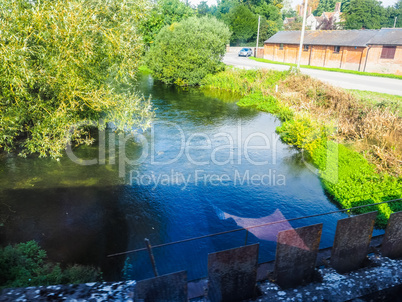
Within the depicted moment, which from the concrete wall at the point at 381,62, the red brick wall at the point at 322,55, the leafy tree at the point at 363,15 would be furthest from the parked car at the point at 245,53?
the leafy tree at the point at 363,15

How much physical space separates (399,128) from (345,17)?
6281cm

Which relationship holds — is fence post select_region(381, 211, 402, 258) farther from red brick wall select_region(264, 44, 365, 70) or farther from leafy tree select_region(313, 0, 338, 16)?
leafy tree select_region(313, 0, 338, 16)

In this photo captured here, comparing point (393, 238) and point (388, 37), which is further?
point (388, 37)

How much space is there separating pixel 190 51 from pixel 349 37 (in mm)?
21904

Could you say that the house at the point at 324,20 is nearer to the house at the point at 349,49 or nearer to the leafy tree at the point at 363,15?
the leafy tree at the point at 363,15

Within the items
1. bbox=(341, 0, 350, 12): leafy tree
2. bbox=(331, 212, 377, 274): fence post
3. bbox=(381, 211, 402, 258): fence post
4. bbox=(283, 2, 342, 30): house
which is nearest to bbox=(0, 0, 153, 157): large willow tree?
bbox=(331, 212, 377, 274): fence post

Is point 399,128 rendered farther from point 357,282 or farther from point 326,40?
point 326,40

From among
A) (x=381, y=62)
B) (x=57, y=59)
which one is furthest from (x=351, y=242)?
(x=381, y=62)

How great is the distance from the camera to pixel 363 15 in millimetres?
64250

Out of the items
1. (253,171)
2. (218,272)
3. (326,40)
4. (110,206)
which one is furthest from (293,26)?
(218,272)

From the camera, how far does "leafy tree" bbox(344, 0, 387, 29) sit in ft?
211

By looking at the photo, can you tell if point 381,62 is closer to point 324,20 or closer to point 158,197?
point 158,197

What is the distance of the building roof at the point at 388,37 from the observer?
1359 inches

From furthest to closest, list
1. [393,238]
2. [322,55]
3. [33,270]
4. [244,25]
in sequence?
[244,25]
[322,55]
[33,270]
[393,238]
